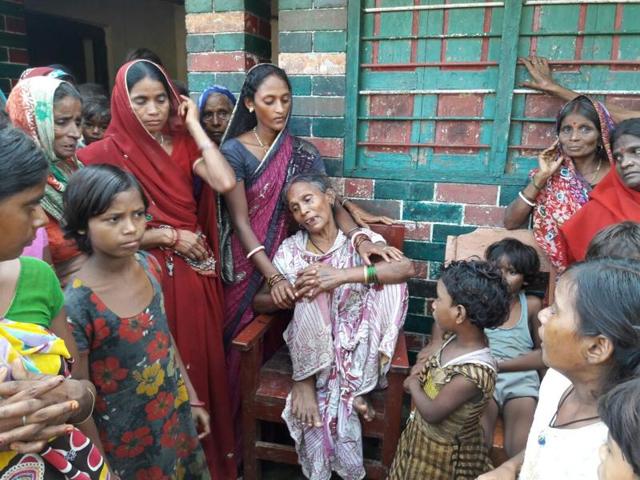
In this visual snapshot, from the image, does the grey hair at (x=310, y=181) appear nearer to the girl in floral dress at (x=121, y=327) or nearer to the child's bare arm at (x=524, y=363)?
the girl in floral dress at (x=121, y=327)

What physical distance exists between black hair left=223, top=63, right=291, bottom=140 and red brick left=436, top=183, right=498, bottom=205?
103 cm

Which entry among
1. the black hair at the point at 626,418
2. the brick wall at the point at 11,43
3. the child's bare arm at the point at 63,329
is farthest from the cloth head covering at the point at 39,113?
the brick wall at the point at 11,43

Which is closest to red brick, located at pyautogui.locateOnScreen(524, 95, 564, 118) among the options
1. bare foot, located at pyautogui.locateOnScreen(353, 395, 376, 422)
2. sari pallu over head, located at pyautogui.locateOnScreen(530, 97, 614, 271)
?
sari pallu over head, located at pyautogui.locateOnScreen(530, 97, 614, 271)

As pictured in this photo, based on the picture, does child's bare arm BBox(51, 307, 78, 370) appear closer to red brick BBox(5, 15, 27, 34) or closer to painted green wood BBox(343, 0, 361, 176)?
painted green wood BBox(343, 0, 361, 176)

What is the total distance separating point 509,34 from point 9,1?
3.36 metres

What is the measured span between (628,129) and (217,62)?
7.01 feet

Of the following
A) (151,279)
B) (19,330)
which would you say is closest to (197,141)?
(151,279)

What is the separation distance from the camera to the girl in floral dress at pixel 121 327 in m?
1.44

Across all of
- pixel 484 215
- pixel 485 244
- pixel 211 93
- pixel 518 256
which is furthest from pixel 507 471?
pixel 211 93

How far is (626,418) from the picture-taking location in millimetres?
846

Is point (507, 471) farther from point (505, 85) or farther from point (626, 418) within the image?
point (505, 85)

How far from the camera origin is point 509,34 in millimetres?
2465

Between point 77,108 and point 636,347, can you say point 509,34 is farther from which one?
point 77,108

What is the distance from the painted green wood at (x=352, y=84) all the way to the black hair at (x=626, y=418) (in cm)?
213
